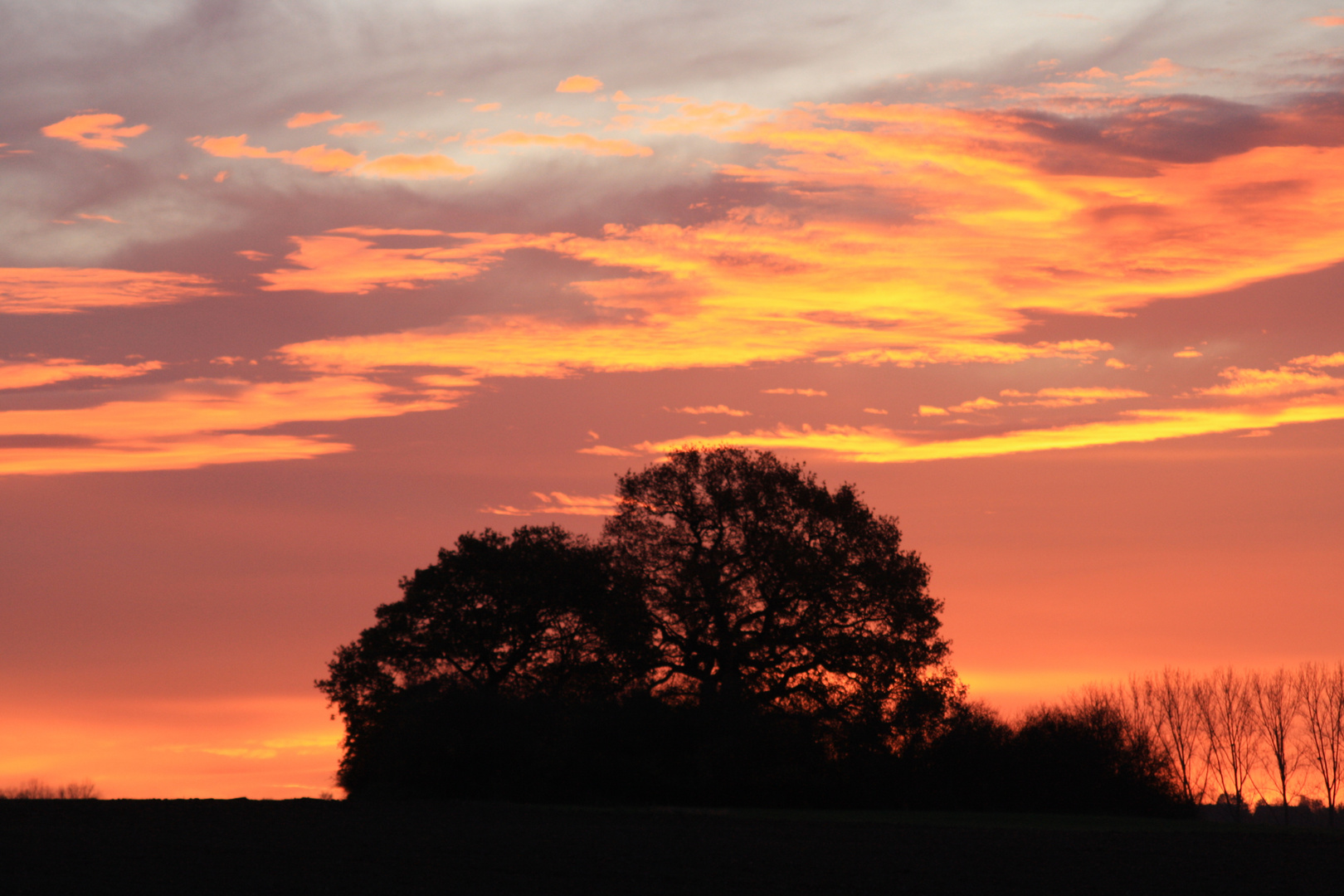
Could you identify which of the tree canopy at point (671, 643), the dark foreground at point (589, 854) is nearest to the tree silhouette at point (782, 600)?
the tree canopy at point (671, 643)

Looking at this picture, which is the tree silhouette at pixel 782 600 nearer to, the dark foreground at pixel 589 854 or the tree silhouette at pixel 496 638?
the tree silhouette at pixel 496 638

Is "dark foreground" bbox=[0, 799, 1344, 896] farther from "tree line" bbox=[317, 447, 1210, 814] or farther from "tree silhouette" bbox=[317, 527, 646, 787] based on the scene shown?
"tree silhouette" bbox=[317, 527, 646, 787]

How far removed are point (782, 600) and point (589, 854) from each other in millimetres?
23271

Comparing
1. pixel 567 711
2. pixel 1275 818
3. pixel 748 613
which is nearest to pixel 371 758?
pixel 567 711

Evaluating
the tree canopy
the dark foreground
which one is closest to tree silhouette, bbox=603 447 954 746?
the tree canopy

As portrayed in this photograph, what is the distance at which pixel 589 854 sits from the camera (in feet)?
102

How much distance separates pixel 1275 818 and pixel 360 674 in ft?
210

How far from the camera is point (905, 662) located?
52406 millimetres

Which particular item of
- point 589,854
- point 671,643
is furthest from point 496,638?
point 589,854

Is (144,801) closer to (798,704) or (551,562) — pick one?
(551,562)

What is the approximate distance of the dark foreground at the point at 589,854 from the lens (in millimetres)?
26781

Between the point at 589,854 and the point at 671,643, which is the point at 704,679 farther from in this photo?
the point at 589,854

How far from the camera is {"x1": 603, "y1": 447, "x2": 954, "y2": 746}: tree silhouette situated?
52.4 meters

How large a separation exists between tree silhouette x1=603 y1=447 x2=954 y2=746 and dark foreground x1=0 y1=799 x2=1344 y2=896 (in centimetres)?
1097
